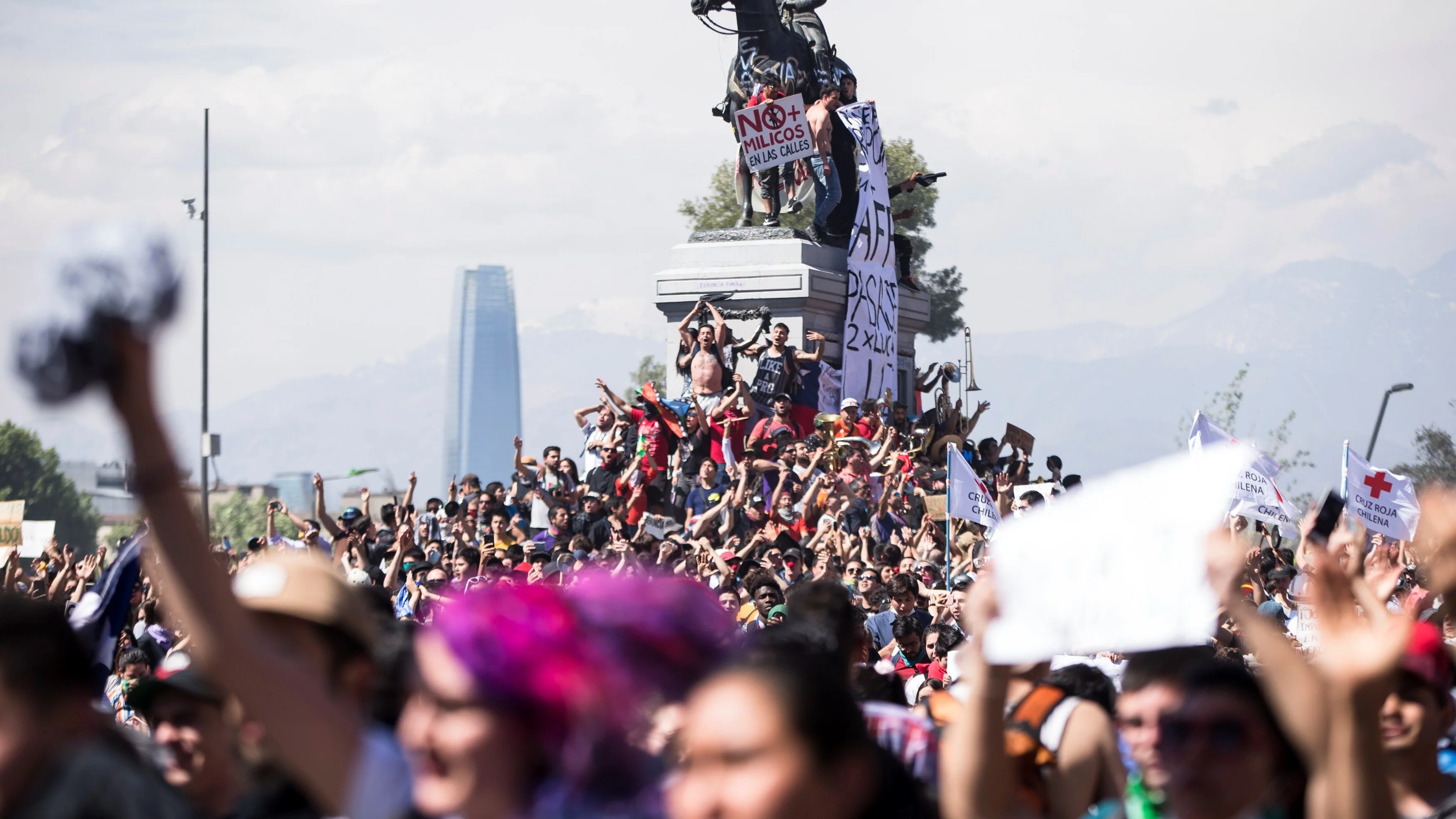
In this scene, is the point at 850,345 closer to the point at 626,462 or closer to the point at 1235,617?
the point at 626,462

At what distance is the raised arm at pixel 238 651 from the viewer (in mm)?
2443

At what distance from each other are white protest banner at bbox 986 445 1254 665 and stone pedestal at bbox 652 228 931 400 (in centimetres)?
1878

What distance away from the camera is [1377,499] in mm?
12086

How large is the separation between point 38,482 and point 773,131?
221 feet

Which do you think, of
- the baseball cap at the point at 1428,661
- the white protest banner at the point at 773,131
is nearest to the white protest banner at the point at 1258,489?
the baseball cap at the point at 1428,661

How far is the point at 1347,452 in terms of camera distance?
469 inches

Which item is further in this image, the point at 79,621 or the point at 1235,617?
the point at 79,621

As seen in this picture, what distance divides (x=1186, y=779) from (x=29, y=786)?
77.7 inches

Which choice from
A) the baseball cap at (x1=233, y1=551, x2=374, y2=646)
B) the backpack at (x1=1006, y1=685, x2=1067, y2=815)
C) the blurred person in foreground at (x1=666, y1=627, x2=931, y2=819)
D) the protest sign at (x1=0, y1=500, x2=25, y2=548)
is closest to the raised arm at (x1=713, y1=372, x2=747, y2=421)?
the protest sign at (x1=0, y1=500, x2=25, y2=548)

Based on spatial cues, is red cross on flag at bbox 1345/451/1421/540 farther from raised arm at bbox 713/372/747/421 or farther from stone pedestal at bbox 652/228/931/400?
stone pedestal at bbox 652/228/931/400

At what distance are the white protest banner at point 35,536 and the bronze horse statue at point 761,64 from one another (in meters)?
10.8

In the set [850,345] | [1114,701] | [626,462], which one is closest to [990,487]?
[850,345]

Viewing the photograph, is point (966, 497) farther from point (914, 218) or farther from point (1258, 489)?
point (914, 218)

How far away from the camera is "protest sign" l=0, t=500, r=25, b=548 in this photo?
1627 centimetres
